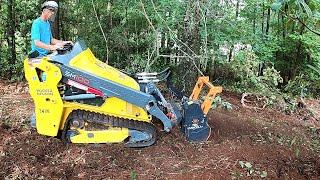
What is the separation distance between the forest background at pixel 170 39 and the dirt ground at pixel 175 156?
8.22ft

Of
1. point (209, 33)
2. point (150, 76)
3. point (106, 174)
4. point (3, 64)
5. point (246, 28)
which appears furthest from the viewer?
point (3, 64)

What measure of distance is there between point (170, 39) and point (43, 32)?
417 cm

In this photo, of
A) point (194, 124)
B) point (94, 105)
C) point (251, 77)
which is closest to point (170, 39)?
point (251, 77)

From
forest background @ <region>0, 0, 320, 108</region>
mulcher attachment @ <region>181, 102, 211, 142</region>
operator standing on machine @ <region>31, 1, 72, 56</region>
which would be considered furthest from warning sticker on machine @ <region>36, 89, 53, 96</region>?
forest background @ <region>0, 0, 320, 108</region>

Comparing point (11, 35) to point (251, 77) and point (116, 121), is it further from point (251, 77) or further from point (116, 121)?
point (116, 121)

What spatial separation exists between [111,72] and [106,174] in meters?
1.40

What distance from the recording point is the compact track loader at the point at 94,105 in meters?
5.04

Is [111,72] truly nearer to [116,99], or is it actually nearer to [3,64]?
[116,99]

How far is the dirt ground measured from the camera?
4727 millimetres

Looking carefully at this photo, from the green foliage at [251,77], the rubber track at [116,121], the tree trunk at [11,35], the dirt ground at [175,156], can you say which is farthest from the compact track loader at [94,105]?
the tree trunk at [11,35]

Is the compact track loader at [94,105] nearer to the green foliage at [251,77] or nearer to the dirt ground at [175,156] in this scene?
the dirt ground at [175,156]

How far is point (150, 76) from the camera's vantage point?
555 centimetres

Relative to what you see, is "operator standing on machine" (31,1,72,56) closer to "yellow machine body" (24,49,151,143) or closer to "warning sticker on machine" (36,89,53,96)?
"yellow machine body" (24,49,151,143)

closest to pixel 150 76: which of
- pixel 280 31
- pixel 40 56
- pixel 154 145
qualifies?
pixel 154 145
